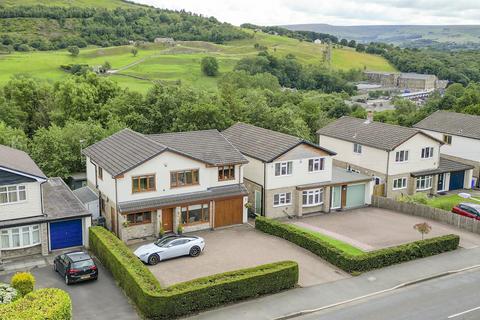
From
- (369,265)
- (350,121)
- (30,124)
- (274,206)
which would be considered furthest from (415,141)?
(30,124)

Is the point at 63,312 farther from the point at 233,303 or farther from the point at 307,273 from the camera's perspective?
the point at 307,273

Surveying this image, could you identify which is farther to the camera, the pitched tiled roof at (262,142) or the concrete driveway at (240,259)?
the pitched tiled roof at (262,142)

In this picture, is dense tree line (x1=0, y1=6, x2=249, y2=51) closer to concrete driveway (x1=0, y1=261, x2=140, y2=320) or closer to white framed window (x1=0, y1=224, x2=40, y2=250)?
white framed window (x1=0, y1=224, x2=40, y2=250)

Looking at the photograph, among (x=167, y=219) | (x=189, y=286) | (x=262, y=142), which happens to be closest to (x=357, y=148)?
(x=262, y=142)

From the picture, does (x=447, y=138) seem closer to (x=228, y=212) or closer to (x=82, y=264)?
(x=228, y=212)

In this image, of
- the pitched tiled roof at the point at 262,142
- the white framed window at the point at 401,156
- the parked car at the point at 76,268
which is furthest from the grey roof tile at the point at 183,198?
the white framed window at the point at 401,156

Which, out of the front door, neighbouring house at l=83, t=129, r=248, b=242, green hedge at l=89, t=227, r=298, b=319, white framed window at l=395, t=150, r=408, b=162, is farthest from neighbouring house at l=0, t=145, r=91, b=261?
white framed window at l=395, t=150, r=408, b=162

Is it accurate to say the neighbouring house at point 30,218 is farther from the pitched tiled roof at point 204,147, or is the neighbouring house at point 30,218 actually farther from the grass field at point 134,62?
the grass field at point 134,62
